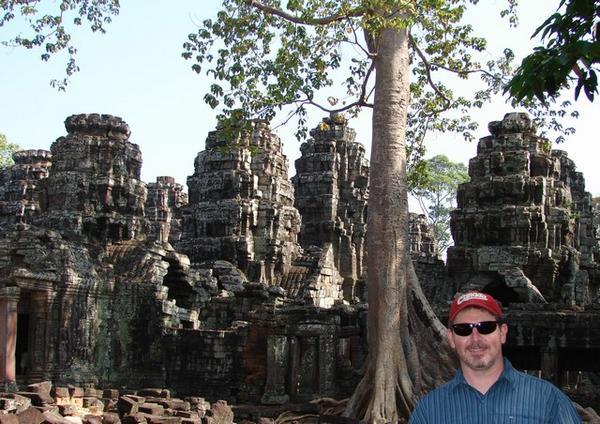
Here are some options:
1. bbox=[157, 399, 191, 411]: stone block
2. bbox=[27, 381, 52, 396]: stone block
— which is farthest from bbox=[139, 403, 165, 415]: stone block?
bbox=[27, 381, 52, 396]: stone block

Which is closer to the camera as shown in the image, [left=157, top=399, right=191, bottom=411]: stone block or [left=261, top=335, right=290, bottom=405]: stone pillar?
[left=157, top=399, right=191, bottom=411]: stone block

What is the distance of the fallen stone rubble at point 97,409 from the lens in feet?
33.3

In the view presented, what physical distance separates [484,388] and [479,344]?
0.67ft

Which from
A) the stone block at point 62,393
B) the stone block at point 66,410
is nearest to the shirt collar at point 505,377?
the stone block at point 66,410

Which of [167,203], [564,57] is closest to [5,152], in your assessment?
[167,203]

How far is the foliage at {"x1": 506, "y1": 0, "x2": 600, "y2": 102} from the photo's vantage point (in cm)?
594

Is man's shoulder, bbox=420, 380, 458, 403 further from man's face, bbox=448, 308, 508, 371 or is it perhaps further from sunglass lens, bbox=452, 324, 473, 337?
sunglass lens, bbox=452, 324, 473, 337

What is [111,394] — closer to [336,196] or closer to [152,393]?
[152,393]

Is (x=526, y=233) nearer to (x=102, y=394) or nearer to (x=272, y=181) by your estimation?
(x=272, y=181)

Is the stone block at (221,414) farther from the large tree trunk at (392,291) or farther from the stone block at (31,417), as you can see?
the stone block at (31,417)

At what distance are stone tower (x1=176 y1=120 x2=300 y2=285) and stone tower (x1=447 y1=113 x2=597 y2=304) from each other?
7.24m

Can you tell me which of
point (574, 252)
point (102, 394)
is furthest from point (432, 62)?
point (574, 252)

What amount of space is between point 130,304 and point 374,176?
27.7 feet

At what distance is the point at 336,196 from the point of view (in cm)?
4150
